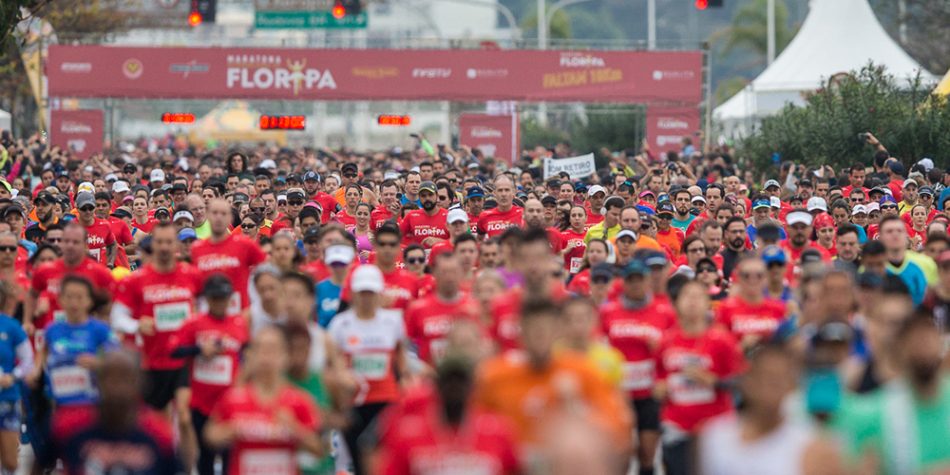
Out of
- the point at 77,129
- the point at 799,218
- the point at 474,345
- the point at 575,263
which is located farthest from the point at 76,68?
the point at 474,345

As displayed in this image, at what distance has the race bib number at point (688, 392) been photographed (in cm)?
995

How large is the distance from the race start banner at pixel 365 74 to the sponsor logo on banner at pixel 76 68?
0.02 m

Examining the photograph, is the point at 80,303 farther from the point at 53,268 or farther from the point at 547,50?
the point at 547,50

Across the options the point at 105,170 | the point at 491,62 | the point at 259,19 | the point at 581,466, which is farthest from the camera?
the point at 259,19

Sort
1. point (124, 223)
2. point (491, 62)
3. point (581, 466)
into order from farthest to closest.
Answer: point (491, 62) → point (124, 223) → point (581, 466)

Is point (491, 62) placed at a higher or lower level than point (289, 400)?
higher

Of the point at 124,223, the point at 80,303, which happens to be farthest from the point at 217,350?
the point at 124,223

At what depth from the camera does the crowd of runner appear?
736cm

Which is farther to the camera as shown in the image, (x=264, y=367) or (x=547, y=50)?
(x=547, y=50)

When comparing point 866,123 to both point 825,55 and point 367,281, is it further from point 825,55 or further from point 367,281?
point 367,281

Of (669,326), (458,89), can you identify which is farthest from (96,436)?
(458,89)

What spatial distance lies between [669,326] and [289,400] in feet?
10.4

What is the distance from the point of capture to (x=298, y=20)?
171ft

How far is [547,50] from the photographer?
140 feet
